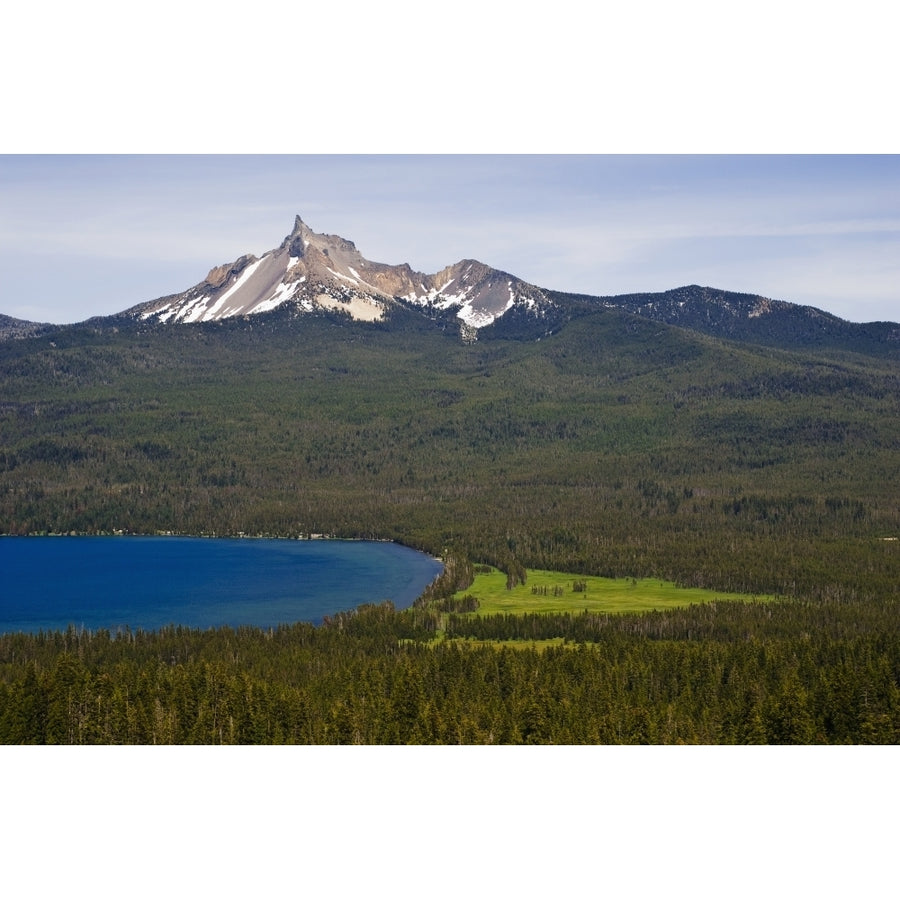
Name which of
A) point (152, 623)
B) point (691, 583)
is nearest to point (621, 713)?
point (152, 623)

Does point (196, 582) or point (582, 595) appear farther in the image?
point (196, 582)

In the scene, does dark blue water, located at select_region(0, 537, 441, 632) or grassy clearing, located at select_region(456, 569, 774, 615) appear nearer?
dark blue water, located at select_region(0, 537, 441, 632)

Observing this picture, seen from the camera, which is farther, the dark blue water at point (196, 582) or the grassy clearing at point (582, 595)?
the grassy clearing at point (582, 595)

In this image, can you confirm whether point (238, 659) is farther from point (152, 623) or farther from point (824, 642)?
point (824, 642)

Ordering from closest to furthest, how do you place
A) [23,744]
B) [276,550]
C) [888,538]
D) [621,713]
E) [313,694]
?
[23,744]
[621,713]
[313,694]
[888,538]
[276,550]
